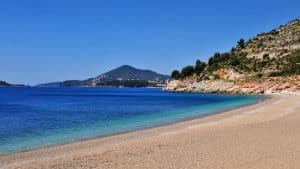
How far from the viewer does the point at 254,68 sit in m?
128

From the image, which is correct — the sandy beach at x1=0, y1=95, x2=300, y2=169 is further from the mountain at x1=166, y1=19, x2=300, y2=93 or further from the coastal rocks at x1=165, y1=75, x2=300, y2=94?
the mountain at x1=166, y1=19, x2=300, y2=93

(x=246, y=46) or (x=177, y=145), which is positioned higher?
(x=246, y=46)

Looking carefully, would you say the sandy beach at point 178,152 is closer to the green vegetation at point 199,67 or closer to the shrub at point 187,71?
the green vegetation at point 199,67

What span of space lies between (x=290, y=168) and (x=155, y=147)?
7146mm

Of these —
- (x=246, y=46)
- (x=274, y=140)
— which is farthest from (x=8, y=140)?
(x=246, y=46)

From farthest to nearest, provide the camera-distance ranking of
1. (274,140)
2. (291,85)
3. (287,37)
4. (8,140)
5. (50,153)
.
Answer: (287,37), (291,85), (8,140), (274,140), (50,153)

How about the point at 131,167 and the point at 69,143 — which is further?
the point at 69,143

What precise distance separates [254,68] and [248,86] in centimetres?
1279

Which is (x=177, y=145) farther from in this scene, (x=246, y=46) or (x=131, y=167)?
(x=246, y=46)

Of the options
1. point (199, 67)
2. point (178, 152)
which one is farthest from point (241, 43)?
point (178, 152)

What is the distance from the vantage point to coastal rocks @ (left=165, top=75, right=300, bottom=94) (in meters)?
105

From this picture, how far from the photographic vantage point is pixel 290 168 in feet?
45.7

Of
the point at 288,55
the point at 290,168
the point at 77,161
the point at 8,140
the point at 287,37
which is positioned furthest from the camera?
the point at 287,37

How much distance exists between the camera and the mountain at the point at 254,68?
369 feet
